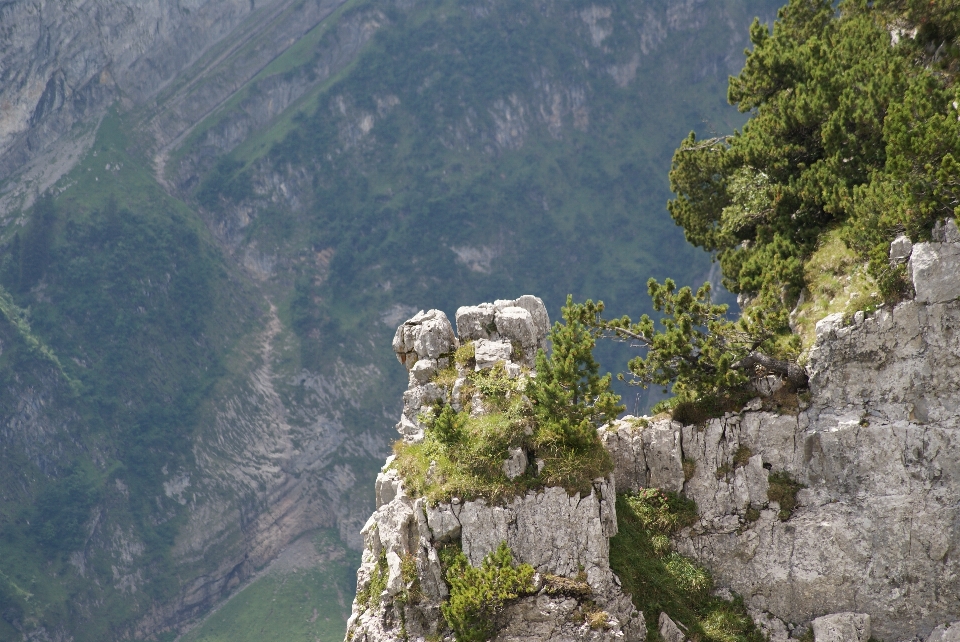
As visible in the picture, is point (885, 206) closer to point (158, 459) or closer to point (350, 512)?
point (350, 512)

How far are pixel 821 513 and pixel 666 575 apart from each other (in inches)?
243

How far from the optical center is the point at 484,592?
94.3 feet

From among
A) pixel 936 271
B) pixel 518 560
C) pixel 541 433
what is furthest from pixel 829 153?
pixel 518 560

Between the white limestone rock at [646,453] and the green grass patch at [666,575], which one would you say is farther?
the white limestone rock at [646,453]

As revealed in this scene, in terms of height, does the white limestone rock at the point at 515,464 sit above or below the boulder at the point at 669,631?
above

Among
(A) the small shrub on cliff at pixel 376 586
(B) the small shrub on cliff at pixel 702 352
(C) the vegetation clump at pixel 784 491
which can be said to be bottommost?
(A) the small shrub on cliff at pixel 376 586

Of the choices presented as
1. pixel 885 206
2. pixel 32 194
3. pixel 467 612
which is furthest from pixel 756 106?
pixel 32 194

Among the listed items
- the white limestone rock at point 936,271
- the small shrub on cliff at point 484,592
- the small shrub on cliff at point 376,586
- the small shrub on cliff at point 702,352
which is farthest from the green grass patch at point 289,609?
the white limestone rock at point 936,271

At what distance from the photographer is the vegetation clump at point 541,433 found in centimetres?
3056

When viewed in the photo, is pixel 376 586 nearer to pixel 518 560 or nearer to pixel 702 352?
pixel 518 560

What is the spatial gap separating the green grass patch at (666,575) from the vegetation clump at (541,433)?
Answer: 2.88m

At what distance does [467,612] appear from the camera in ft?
95.2

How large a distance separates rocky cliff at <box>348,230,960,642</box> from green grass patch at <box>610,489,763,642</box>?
1.63ft

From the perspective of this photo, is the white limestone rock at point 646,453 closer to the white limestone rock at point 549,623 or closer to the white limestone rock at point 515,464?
the white limestone rock at point 515,464
